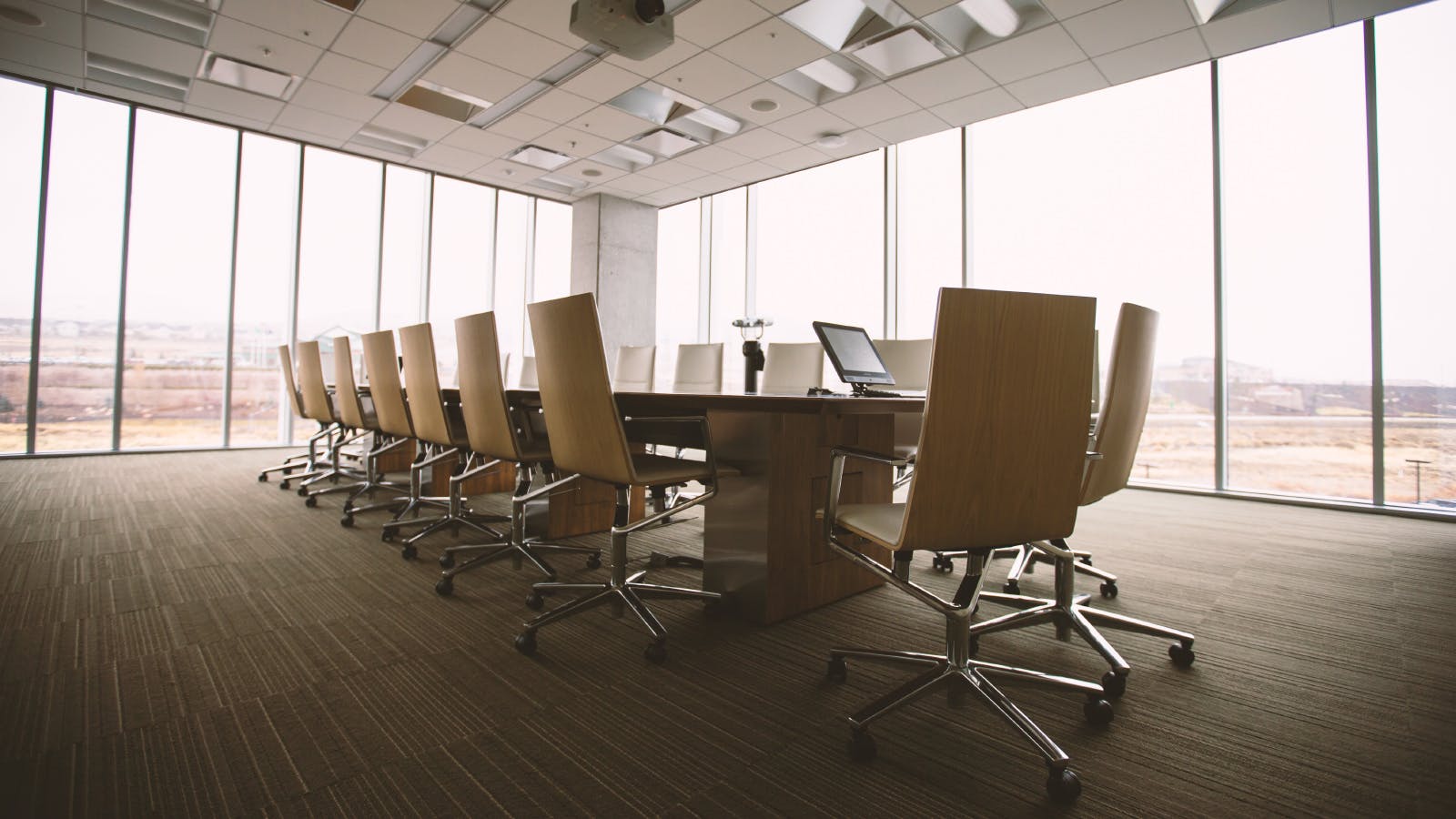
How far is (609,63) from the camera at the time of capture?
525 centimetres

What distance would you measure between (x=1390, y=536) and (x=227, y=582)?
20.2 ft

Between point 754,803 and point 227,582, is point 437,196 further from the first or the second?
point 754,803

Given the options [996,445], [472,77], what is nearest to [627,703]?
[996,445]

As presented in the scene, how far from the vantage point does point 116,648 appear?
1.99 m

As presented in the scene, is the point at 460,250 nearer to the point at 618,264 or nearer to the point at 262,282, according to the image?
the point at 618,264

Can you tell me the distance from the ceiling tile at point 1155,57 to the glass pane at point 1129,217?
402 millimetres

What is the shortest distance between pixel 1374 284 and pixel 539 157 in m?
7.73

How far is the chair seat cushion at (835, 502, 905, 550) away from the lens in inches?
58.4

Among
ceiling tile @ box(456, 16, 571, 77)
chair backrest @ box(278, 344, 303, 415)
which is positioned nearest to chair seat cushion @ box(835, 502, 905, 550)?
ceiling tile @ box(456, 16, 571, 77)

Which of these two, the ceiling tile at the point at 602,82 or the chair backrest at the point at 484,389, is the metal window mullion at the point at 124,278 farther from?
the chair backrest at the point at 484,389

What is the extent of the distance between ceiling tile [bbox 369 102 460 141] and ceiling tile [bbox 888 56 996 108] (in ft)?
14.7

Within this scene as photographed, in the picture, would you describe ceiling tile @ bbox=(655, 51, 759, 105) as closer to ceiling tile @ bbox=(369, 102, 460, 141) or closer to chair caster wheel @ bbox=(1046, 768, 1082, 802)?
ceiling tile @ bbox=(369, 102, 460, 141)

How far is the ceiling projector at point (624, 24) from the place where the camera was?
349 centimetres

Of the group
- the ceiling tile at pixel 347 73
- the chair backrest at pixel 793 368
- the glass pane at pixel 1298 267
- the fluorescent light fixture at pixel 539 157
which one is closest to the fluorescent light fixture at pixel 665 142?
the fluorescent light fixture at pixel 539 157
